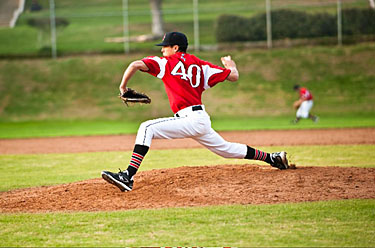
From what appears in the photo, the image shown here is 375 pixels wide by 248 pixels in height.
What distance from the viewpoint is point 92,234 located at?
17.2ft

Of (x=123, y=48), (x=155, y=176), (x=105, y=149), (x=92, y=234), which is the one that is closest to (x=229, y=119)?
(x=123, y=48)

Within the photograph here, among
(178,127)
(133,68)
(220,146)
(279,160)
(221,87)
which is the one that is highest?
(133,68)

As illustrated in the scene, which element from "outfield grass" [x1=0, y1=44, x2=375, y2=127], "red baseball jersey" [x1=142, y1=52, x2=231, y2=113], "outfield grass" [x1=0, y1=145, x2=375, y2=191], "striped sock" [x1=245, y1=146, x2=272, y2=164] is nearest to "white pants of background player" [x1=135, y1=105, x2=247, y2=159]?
"red baseball jersey" [x1=142, y1=52, x2=231, y2=113]

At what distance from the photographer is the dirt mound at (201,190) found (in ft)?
21.3

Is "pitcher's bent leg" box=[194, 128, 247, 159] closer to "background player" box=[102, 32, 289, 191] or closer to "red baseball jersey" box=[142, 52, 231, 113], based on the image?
"background player" box=[102, 32, 289, 191]

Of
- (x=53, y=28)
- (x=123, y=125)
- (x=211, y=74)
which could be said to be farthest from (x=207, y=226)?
(x=53, y=28)

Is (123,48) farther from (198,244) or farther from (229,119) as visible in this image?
(198,244)

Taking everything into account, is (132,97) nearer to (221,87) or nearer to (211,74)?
(211,74)

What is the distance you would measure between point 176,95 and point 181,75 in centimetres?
27

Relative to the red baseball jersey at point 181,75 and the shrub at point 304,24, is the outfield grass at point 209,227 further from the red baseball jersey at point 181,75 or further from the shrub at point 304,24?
the shrub at point 304,24

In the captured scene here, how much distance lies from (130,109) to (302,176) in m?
19.6

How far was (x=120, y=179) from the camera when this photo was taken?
6.54 metres

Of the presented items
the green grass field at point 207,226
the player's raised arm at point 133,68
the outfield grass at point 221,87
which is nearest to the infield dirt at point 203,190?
the green grass field at point 207,226

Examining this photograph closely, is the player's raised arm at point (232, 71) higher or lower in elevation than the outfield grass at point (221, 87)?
higher
